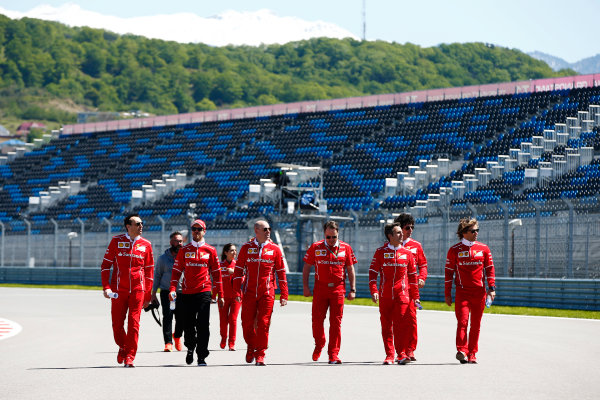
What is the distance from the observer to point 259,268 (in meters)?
12.6

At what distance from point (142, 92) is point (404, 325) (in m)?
145

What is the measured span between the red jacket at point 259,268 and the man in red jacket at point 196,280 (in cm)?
30

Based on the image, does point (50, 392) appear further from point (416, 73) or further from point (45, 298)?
point (416, 73)

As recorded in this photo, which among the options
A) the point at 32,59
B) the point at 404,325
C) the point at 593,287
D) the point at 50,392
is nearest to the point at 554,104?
the point at 593,287

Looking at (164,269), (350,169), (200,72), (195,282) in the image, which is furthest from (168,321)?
(200,72)

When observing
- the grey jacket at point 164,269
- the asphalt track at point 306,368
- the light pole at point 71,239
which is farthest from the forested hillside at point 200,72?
the grey jacket at point 164,269

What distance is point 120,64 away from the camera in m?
166

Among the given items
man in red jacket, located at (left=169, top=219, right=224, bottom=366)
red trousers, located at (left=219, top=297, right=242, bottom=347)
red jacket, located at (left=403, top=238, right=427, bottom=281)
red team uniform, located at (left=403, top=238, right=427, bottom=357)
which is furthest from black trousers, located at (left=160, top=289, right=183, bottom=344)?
red jacket, located at (left=403, top=238, right=427, bottom=281)

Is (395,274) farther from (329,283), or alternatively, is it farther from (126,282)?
(126,282)

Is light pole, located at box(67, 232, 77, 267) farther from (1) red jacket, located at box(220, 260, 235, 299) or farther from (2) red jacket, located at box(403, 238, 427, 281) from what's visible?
(2) red jacket, located at box(403, 238, 427, 281)

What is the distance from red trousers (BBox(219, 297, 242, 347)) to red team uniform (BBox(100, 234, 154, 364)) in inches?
89.6

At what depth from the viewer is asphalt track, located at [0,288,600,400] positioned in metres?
9.68

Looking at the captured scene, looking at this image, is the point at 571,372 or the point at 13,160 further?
the point at 13,160

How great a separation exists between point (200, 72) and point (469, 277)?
485 ft
